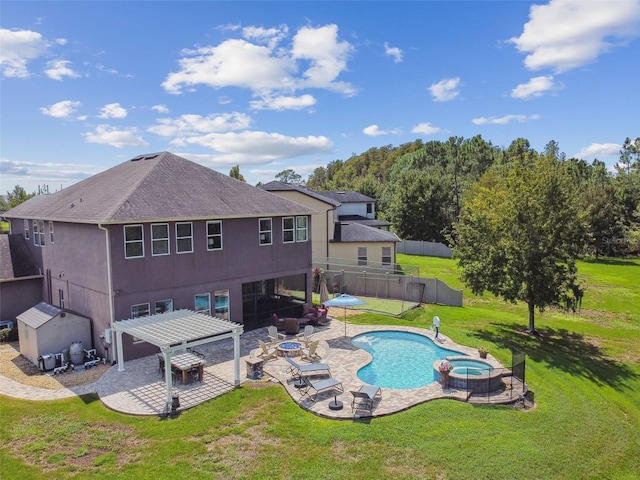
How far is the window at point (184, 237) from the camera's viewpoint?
18.5 m

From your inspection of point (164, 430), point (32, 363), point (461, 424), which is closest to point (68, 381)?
point (32, 363)

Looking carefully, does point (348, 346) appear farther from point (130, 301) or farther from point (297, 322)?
point (130, 301)

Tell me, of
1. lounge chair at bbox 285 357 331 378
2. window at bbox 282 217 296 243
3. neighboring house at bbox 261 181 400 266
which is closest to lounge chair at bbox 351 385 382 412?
lounge chair at bbox 285 357 331 378

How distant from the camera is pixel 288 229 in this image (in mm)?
23078

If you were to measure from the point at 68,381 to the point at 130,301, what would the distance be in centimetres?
343

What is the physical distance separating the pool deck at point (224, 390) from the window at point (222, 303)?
243 cm

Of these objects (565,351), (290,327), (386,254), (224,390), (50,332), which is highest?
(386,254)

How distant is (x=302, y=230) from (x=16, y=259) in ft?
49.4

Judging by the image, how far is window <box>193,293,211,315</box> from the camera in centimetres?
1945

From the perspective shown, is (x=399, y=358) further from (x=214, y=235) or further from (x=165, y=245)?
(x=165, y=245)

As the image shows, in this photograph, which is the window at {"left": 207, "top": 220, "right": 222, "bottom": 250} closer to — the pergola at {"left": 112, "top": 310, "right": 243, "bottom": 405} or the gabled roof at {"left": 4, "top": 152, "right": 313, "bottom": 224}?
the gabled roof at {"left": 4, "top": 152, "right": 313, "bottom": 224}

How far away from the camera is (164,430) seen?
1195 cm

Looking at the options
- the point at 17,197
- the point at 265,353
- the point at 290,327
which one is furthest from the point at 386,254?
the point at 17,197

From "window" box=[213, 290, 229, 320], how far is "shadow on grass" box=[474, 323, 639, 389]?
12.3 m
